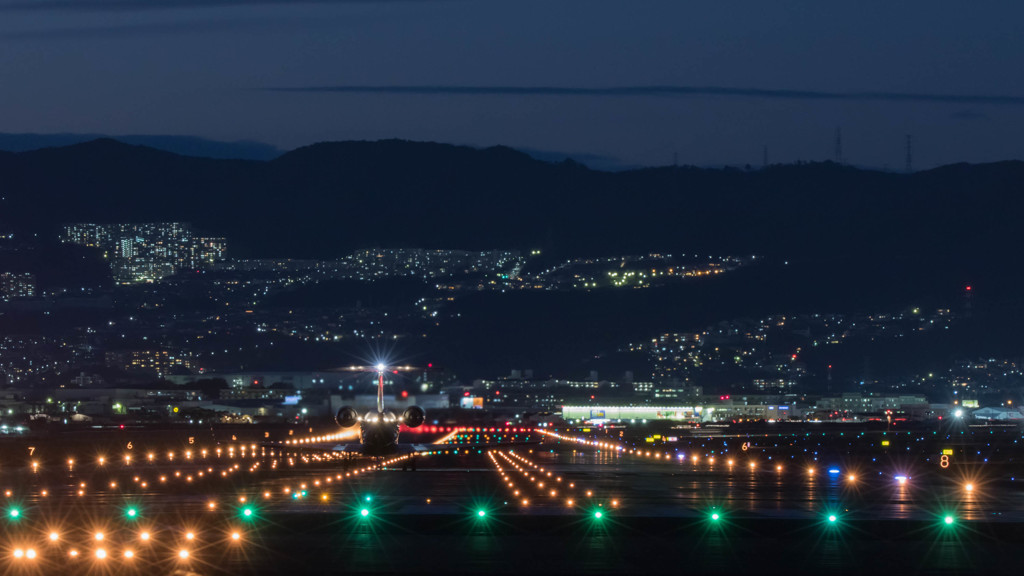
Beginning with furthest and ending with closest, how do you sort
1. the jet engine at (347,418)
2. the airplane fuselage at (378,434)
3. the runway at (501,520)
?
1. the jet engine at (347,418)
2. the airplane fuselage at (378,434)
3. the runway at (501,520)

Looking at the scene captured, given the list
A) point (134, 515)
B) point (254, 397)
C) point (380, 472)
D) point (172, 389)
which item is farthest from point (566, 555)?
point (172, 389)

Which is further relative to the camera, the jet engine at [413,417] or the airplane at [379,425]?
the jet engine at [413,417]

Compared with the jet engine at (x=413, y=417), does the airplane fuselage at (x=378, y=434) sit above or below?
below

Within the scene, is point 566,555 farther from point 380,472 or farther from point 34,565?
point 380,472

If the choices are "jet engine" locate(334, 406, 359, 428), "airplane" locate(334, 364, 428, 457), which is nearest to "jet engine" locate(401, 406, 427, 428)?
"airplane" locate(334, 364, 428, 457)

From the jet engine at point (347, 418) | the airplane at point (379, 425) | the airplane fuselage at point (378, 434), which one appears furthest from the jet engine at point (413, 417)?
the jet engine at point (347, 418)

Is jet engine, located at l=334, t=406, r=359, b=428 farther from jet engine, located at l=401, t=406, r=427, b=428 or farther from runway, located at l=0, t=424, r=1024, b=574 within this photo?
runway, located at l=0, t=424, r=1024, b=574

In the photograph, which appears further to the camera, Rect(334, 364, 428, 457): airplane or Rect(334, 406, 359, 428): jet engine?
Rect(334, 406, 359, 428): jet engine

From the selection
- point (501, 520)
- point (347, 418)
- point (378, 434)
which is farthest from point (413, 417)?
point (501, 520)

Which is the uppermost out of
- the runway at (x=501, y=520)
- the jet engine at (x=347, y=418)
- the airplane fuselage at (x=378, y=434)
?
the jet engine at (x=347, y=418)

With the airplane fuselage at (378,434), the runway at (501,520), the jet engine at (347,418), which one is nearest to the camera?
the runway at (501,520)

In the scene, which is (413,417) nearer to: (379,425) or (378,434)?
(379,425)

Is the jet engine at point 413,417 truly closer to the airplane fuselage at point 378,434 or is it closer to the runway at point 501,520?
the airplane fuselage at point 378,434
